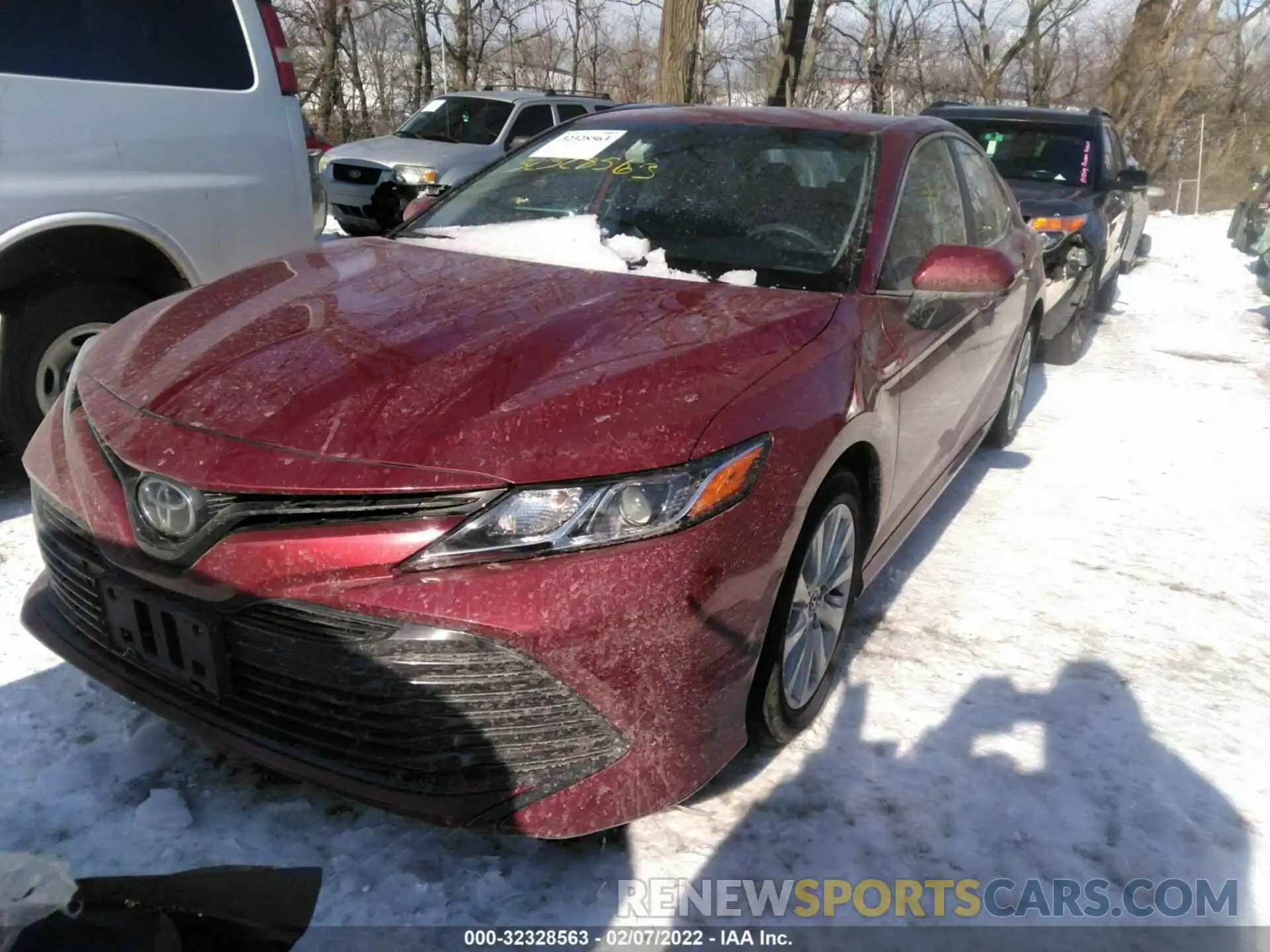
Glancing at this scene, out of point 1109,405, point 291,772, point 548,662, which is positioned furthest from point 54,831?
point 1109,405

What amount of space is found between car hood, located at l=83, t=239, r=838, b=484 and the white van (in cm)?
110

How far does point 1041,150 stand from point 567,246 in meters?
6.04

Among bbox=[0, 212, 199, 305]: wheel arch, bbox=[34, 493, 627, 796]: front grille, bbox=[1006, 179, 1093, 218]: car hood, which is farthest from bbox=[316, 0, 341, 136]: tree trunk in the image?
bbox=[34, 493, 627, 796]: front grille

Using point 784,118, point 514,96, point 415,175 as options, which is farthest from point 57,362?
point 514,96

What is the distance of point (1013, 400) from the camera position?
16.5 ft

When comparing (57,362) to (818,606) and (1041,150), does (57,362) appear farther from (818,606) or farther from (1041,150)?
(1041,150)

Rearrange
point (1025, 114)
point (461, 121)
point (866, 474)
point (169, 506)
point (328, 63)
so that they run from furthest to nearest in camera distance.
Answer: point (328, 63) → point (461, 121) → point (1025, 114) → point (866, 474) → point (169, 506)

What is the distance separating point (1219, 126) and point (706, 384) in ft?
121

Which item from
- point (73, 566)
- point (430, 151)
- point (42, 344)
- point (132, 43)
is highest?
point (132, 43)

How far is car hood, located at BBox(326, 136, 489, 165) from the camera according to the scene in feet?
34.1

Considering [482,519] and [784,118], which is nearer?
[482,519]

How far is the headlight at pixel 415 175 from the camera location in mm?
10109

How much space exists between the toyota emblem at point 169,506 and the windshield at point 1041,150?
706 cm

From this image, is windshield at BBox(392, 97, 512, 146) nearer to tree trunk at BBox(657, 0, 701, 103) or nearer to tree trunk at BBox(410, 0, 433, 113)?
tree trunk at BBox(657, 0, 701, 103)
